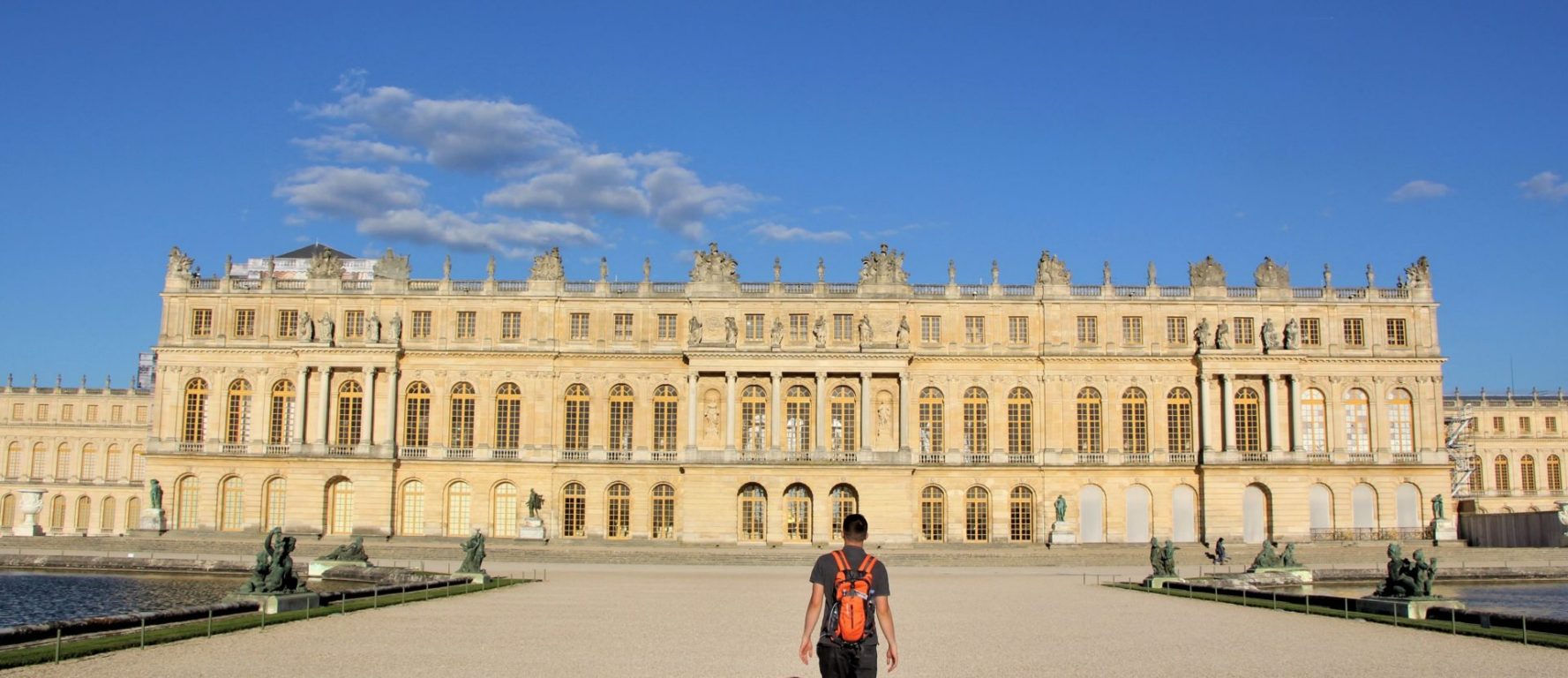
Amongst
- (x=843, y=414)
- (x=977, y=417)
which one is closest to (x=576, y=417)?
(x=843, y=414)

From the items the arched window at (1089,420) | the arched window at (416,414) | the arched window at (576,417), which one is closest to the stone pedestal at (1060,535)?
the arched window at (1089,420)

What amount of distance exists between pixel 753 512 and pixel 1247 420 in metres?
21.3

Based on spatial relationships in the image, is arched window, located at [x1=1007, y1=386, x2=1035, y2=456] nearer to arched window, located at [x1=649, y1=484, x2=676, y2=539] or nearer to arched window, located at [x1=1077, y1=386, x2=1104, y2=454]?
arched window, located at [x1=1077, y1=386, x2=1104, y2=454]

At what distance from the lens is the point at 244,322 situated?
5747 centimetres

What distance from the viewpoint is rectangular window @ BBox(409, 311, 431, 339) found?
5725 cm

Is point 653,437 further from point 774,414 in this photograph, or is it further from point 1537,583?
point 1537,583

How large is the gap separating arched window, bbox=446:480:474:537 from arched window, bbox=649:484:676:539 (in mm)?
7675

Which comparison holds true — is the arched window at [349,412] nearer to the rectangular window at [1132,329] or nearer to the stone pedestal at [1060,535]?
the stone pedestal at [1060,535]

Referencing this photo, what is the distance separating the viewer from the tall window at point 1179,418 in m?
56.7

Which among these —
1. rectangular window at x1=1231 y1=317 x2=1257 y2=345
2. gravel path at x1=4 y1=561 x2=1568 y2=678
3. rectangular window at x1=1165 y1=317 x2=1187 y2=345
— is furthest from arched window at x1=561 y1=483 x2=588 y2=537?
rectangular window at x1=1231 y1=317 x2=1257 y2=345

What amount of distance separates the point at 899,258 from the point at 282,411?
88.9 feet

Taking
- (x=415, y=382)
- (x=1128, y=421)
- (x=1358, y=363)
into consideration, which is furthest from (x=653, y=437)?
(x=1358, y=363)

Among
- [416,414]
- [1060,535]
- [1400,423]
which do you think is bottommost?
[1060,535]

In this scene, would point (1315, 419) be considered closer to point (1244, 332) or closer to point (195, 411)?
Answer: point (1244, 332)
